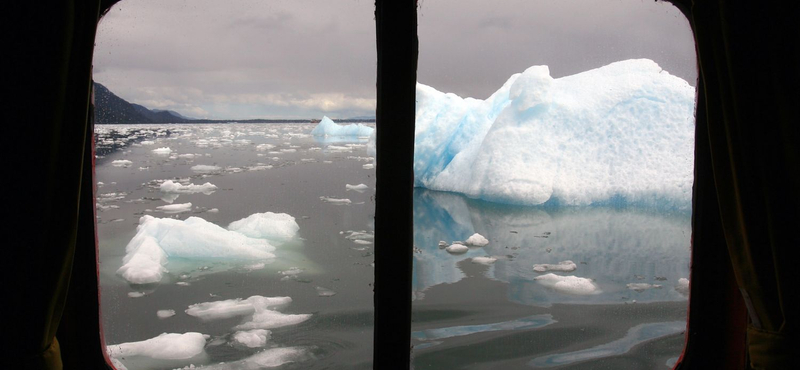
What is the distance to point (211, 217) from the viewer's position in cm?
695

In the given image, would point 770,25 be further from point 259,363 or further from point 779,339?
point 259,363

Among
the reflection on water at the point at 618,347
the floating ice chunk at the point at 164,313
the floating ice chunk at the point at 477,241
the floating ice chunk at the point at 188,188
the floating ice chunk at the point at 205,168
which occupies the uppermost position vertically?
the floating ice chunk at the point at 205,168

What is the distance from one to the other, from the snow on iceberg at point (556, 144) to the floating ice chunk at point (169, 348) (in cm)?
318

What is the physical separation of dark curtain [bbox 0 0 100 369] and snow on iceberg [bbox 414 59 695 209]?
14.1 ft

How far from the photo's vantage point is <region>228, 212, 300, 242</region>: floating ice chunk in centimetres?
439

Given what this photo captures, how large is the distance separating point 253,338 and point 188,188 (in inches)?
199

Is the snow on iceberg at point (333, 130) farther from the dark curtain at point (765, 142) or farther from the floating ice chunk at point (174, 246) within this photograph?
the dark curtain at point (765, 142)

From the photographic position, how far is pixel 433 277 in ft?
15.1

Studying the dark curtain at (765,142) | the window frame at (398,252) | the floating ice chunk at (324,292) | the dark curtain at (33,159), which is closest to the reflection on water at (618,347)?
the floating ice chunk at (324,292)

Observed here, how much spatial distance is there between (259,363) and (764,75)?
2891 millimetres

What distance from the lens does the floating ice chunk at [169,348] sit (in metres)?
2.35

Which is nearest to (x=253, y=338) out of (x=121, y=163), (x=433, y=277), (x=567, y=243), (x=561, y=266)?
(x=433, y=277)

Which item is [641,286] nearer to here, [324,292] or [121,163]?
[324,292]

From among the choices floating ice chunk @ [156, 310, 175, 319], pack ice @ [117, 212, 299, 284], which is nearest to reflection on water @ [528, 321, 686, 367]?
pack ice @ [117, 212, 299, 284]
